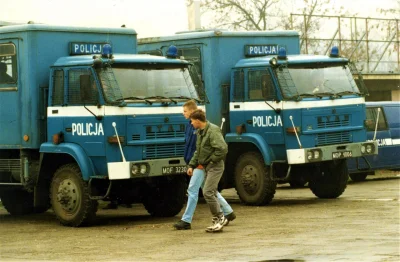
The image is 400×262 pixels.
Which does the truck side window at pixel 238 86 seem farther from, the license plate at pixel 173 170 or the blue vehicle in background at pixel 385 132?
the blue vehicle in background at pixel 385 132

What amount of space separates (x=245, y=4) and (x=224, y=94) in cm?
2582

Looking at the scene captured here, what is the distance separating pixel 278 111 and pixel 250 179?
139cm

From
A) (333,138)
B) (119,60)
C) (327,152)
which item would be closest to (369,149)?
(333,138)

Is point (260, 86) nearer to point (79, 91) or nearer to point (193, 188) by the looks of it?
point (79, 91)

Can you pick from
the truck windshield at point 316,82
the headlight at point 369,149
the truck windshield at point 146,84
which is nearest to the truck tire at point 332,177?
the headlight at point 369,149

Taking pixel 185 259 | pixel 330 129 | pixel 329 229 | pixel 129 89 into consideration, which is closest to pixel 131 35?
pixel 129 89

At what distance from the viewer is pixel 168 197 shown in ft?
61.4

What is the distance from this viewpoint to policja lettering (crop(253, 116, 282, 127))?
2014 centimetres

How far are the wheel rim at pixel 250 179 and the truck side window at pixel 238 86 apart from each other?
4.27ft

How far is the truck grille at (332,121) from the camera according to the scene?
2030 cm

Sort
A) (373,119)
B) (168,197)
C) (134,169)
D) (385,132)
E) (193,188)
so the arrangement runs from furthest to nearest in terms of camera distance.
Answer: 1. (385,132)
2. (373,119)
3. (168,197)
4. (134,169)
5. (193,188)

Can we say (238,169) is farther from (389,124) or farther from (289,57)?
(389,124)

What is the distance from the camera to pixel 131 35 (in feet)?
64.4

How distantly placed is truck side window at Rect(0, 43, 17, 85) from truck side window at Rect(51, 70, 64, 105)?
2.80ft
